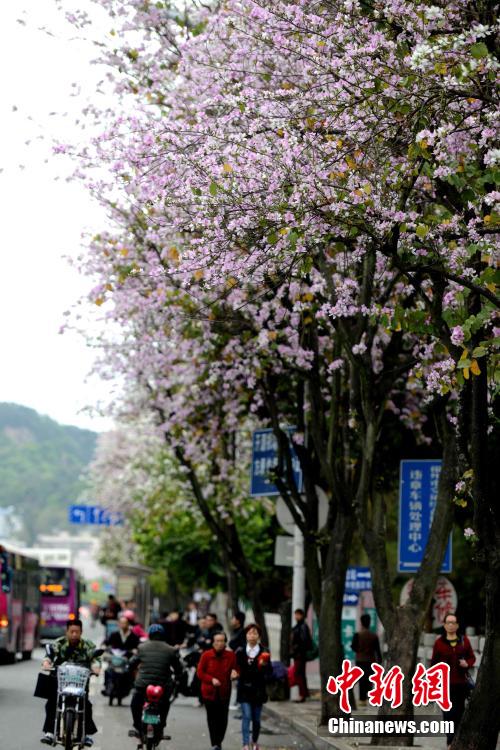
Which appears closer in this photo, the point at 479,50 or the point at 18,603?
the point at 479,50

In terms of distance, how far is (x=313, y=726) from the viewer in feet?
68.7

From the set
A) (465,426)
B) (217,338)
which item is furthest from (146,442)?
(465,426)

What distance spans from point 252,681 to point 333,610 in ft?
11.4

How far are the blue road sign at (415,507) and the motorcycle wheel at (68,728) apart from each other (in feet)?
27.1

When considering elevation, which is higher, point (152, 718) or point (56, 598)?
point (56, 598)

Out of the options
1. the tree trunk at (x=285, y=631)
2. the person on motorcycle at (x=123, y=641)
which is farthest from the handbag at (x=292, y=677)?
the person on motorcycle at (x=123, y=641)

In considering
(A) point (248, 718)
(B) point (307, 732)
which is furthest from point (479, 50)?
(B) point (307, 732)

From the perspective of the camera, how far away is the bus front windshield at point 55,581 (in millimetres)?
52938

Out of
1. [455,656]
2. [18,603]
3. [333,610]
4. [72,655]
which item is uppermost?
[18,603]

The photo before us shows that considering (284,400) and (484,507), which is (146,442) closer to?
(284,400)

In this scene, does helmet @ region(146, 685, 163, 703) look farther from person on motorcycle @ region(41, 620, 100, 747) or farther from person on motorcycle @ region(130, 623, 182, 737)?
person on motorcycle @ region(41, 620, 100, 747)

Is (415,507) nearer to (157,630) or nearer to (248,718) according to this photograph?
(248,718)

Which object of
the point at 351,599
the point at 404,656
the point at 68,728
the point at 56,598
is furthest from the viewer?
the point at 56,598

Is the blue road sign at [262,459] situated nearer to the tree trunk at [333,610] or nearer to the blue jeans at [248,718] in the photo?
the tree trunk at [333,610]
